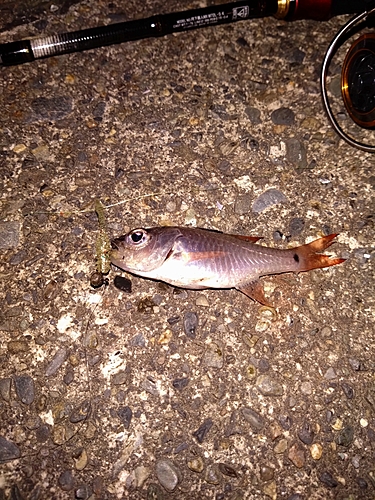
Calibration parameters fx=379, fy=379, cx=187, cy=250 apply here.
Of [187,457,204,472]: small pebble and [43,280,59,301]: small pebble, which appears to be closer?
[187,457,204,472]: small pebble


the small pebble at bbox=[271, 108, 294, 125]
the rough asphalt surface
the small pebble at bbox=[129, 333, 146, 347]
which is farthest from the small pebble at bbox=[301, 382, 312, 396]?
the small pebble at bbox=[271, 108, 294, 125]

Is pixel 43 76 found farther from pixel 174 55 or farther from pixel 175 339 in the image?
pixel 175 339

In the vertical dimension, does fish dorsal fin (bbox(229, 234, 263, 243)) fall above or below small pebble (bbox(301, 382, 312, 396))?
above

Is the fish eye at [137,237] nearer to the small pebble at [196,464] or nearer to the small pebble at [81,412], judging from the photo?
the small pebble at [81,412]

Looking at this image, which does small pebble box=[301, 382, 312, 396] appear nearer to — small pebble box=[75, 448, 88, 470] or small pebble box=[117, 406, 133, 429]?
small pebble box=[117, 406, 133, 429]

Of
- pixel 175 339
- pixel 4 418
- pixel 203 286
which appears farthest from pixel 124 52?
pixel 4 418

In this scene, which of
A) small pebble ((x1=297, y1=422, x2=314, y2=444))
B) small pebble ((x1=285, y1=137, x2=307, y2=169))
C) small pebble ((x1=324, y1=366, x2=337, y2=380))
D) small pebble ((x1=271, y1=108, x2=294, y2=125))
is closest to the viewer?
small pebble ((x1=297, y1=422, x2=314, y2=444))
